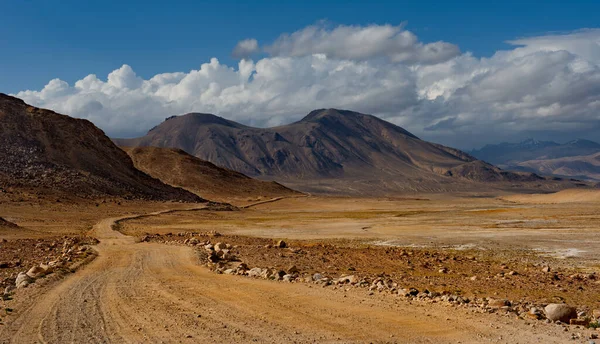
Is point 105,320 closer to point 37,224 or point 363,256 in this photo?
point 363,256

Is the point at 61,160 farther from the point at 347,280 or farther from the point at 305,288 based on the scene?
the point at 305,288

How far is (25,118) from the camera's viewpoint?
97562mm

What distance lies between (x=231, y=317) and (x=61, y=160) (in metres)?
81.0

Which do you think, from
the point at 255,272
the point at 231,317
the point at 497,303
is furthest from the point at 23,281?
the point at 497,303

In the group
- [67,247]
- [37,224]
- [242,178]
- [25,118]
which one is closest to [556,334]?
[67,247]

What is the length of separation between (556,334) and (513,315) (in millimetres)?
1775

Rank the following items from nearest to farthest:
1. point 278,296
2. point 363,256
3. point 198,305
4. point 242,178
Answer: point 198,305 < point 278,296 < point 363,256 < point 242,178

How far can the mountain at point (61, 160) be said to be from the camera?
77562mm

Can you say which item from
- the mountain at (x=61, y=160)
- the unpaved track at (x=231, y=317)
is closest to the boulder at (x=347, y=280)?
the unpaved track at (x=231, y=317)

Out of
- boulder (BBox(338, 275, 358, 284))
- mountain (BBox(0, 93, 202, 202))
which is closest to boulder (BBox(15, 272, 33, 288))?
boulder (BBox(338, 275, 358, 284))

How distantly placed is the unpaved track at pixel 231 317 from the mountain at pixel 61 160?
59.6 meters

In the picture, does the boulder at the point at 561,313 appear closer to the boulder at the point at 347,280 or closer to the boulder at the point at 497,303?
the boulder at the point at 497,303

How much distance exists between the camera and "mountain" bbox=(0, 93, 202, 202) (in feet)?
254

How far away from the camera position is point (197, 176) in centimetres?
14725
